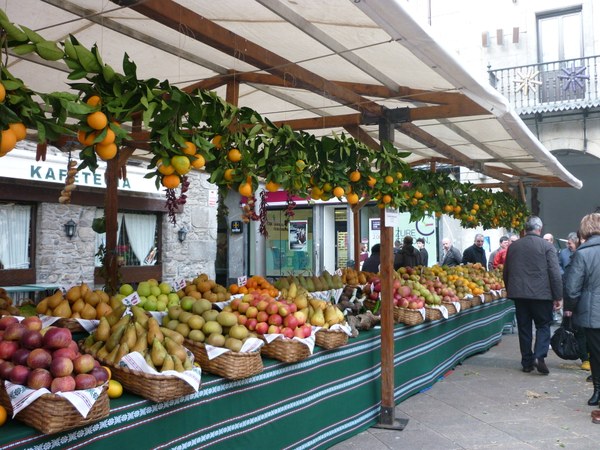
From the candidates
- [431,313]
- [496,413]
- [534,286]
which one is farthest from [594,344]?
[534,286]

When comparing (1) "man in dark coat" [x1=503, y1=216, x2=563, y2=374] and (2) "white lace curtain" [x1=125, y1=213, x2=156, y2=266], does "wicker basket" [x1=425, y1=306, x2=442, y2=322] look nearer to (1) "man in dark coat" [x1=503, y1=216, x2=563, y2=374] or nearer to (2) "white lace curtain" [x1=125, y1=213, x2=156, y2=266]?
(1) "man in dark coat" [x1=503, y1=216, x2=563, y2=374]

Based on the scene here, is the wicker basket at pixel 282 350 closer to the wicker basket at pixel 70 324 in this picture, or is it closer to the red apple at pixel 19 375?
the wicker basket at pixel 70 324

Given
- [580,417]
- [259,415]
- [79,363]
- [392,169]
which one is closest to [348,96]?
[392,169]

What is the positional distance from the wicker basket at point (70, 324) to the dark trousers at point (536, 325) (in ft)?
18.1

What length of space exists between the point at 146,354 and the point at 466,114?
3425 millimetres

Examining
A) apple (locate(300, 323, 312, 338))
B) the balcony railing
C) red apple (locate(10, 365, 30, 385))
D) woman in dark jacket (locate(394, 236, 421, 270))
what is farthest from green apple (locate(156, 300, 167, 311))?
the balcony railing

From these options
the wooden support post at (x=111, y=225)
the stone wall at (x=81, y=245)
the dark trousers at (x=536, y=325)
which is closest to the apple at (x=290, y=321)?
the wooden support post at (x=111, y=225)

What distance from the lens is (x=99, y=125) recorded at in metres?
2.49

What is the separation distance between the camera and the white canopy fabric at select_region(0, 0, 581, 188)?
3684mm

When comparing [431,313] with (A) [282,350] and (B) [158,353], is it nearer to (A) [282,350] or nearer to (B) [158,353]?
(A) [282,350]

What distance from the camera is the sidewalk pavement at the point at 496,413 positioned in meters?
4.87

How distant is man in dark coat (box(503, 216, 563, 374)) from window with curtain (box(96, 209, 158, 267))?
737cm

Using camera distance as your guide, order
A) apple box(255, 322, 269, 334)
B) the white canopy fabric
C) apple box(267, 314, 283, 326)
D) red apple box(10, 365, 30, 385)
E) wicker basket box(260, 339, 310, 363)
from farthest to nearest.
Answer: apple box(267, 314, 283, 326) < apple box(255, 322, 269, 334) < wicker basket box(260, 339, 310, 363) < the white canopy fabric < red apple box(10, 365, 30, 385)

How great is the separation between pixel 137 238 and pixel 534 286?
7819 mm
